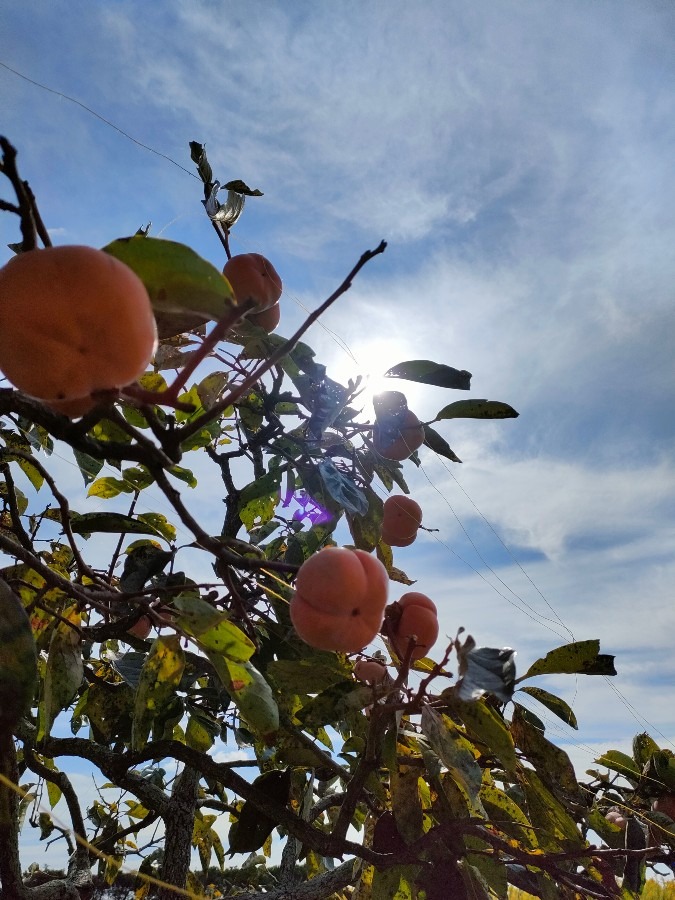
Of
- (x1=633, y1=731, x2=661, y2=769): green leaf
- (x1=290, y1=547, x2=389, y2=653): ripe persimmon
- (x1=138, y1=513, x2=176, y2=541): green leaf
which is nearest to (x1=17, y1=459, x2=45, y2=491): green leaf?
(x1=138, y1=513, x2=176, y2=541): green leaf

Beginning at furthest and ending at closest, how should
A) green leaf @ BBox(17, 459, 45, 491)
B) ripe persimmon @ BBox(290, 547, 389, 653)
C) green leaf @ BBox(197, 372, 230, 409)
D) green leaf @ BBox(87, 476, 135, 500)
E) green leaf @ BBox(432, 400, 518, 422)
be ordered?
green leaf @ BBox(17, 459, 45, 491) → green leaf @ BBox(87, 476, 135, 500) → green leaf @ BBox(197, 372, 230, 409) → green leaf @ BBox(432, 400, 518, 422) → ripe persimmon @ BBox(290, 547, 389, 653)

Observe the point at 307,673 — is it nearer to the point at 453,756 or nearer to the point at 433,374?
the point at 453,756

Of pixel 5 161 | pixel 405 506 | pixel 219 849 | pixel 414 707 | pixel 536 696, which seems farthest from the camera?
pixel 219 849

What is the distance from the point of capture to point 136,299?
2.06ft

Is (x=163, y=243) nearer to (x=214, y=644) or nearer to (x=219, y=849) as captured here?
(x=214, y=644)

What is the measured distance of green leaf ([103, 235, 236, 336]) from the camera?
0.69m

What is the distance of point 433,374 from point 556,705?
0.77 meters

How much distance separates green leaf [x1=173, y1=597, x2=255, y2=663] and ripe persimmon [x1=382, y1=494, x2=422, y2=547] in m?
0.93

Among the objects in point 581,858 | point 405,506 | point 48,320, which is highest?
point 405,506

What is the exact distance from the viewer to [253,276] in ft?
5.06

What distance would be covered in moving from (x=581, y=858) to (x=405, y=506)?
961mm

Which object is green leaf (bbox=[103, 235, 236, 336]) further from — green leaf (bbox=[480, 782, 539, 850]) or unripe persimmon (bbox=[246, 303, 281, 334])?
green leaf (bbox=[480, 782, 539, 850])

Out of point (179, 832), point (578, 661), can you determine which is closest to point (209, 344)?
point (578, 661)

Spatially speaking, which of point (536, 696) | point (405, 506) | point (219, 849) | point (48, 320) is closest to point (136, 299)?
point (48, 320)
